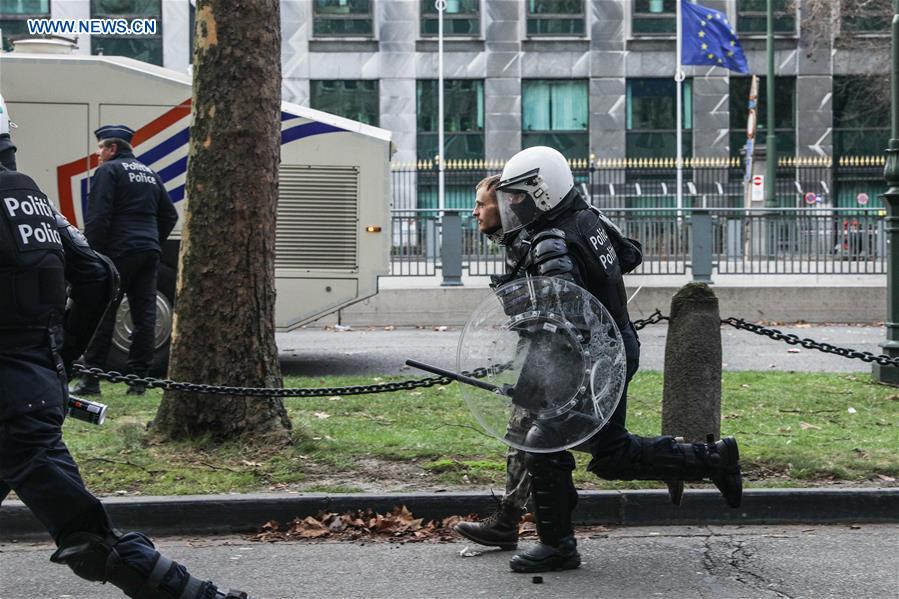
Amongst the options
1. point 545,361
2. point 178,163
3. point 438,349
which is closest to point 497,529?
point 545,361

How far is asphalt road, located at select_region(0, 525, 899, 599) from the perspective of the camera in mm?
5277

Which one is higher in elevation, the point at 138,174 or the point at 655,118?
the point at 655,118

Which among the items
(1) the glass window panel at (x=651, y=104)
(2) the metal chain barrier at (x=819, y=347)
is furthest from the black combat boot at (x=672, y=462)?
(1) the glass window panel at (x=651, y=104)

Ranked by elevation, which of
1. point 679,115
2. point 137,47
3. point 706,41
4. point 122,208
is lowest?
point 122,208

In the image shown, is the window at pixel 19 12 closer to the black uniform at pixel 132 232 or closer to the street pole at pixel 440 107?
the street pole at pixel 440 107

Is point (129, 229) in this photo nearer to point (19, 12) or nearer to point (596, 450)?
point (596, 450)

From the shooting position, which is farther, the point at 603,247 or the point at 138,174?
the point at 138,174

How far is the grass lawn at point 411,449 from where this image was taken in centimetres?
674

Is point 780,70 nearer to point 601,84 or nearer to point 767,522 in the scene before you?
point 601,84

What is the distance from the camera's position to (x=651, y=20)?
3794 cm

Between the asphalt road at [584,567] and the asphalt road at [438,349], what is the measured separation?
18.8ft

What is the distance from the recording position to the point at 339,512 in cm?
644

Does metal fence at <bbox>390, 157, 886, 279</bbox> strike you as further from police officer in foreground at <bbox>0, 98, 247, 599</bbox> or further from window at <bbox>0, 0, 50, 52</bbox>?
window at <bbox>0, 0, 50, 52</bbox>

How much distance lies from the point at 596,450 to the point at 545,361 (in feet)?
1.91
